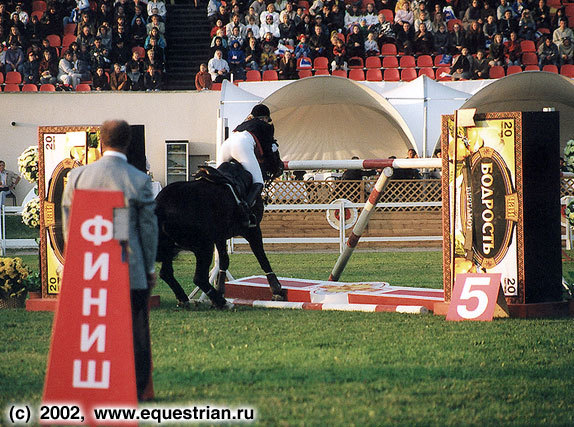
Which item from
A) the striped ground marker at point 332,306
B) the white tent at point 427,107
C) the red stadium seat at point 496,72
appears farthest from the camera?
the red stadium seat at point 496,72

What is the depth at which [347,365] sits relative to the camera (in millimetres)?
Result: 6152

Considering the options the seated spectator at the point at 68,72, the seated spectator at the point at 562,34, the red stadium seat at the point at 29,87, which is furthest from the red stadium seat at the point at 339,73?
the red stadium seat at the point at 29,87

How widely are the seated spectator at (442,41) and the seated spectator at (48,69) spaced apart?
1087cm

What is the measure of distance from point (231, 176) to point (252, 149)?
1.45 ft

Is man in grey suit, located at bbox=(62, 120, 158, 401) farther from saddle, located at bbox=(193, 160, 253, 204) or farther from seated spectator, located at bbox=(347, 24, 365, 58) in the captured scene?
seated spectator, located at bbox=(347, 24, 365, 58)

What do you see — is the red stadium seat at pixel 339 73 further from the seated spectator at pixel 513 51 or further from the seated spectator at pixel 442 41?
the seated spectator at pixel 513 51

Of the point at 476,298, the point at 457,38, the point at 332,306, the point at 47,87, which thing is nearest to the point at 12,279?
the point at 332,306

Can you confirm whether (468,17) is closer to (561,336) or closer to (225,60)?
(225,60)

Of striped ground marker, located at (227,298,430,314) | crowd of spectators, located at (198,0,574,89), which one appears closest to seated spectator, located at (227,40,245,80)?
crowd of spectators, located at (198,0,574,89)

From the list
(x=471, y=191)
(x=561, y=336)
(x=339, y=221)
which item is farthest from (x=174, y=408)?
(x=339, y=221)

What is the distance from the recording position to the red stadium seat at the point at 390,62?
2625 cm

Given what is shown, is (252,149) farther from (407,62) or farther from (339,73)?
(407,62)

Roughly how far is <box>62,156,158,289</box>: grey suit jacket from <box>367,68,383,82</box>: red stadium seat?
70.8 ft

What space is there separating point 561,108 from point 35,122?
47.3ft
